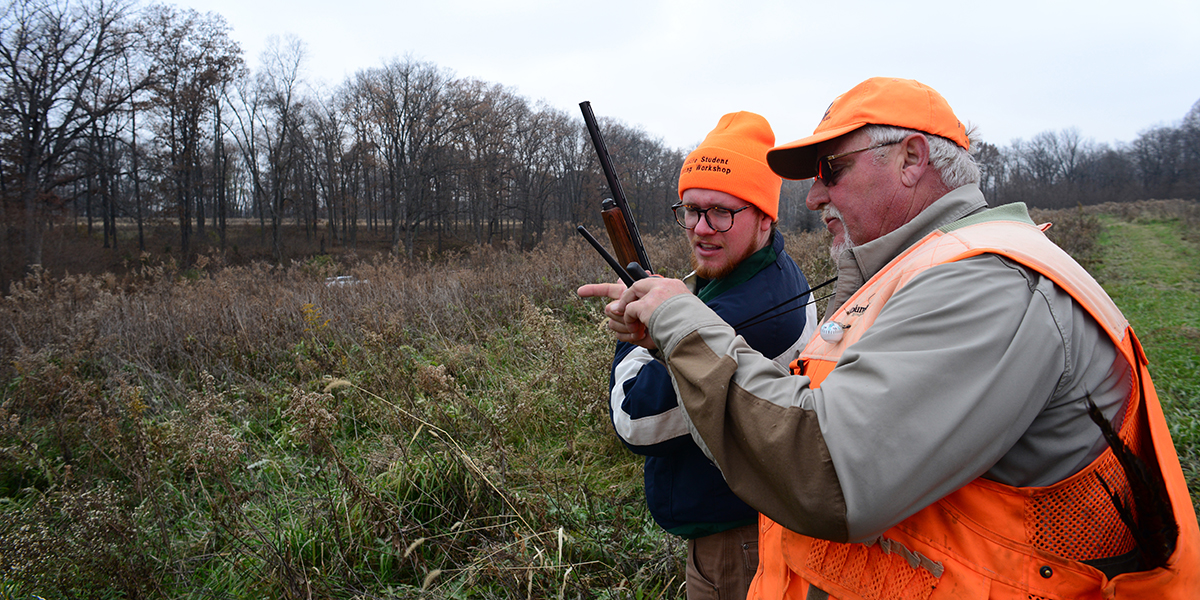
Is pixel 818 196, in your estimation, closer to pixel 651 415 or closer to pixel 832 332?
pixel 832 332

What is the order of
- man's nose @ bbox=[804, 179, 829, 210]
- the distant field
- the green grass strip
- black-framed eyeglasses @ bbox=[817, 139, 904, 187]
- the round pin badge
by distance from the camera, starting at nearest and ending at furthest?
the round pin badge
black-framed eyeglasses @ bbox=[817, 139, 904, 187]
man's nose @ bbox=[804, 179, 829, 210]
the distant field
the green grass strip

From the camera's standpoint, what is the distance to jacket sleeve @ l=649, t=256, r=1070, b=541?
860mm

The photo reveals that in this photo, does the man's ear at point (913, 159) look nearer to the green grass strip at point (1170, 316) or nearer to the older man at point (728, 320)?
the older man at point (728, 320)

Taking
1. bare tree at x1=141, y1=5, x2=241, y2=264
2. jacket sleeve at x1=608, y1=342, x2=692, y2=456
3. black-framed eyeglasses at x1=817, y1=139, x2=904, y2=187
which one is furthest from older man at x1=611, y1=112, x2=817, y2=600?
bare tree at x1=141, y1=5, x2=241, y2=264

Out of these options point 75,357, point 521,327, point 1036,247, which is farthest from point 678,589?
point 75,357

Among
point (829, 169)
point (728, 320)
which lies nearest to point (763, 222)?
point (728, 320)

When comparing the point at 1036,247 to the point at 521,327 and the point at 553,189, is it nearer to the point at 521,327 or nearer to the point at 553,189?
the point at 521,327

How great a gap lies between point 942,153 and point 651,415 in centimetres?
99

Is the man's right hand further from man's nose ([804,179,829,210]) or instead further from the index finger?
man's nose ([804,179,829,210])

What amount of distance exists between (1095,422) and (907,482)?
1.06 feet

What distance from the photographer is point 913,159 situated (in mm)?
1283

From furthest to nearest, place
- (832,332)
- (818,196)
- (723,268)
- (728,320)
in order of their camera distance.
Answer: (723,268), (728,320), (818,196), (832,332)

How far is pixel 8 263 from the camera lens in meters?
19.3

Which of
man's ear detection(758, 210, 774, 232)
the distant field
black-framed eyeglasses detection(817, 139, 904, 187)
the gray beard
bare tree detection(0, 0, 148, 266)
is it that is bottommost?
the distant field
